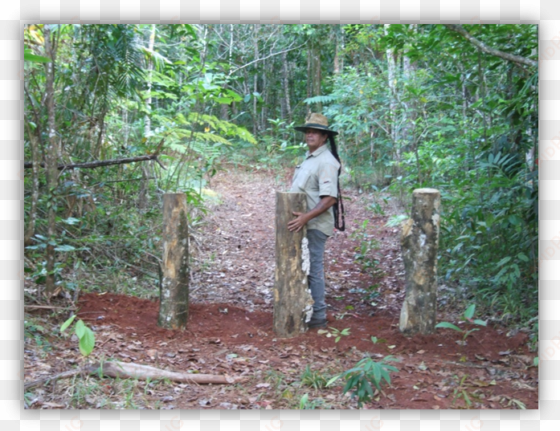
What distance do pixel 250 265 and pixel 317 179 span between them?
Answer: 3.14 meters

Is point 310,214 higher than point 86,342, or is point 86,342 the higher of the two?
point 310,214

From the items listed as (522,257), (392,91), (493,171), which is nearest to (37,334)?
(522,257)

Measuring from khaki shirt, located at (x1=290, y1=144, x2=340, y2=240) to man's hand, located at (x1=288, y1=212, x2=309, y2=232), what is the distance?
0.81 feet

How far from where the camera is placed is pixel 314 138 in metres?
4.54

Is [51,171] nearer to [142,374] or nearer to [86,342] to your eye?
[86,342]

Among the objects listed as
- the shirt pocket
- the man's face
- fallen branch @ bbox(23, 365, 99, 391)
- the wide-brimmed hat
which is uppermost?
the wide-brimmed hat

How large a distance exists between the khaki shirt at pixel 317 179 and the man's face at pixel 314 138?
0.04 m

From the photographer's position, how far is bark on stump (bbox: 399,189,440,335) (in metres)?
4.19

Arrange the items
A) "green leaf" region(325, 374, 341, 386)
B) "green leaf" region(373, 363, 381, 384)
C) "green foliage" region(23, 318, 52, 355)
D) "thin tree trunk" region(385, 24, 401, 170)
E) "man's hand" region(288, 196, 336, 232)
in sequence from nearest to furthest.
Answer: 1. "green leaf" region(373, 363, 381, 384)
2. "green leaf" region(325, 374, 341, 386)
3. "green foliage" region(23, 318, 52, 355)
4. "man's hand" region(288, 196, 336, 232)
5. "thin tree trunk" region(385, 24, 401, 170)

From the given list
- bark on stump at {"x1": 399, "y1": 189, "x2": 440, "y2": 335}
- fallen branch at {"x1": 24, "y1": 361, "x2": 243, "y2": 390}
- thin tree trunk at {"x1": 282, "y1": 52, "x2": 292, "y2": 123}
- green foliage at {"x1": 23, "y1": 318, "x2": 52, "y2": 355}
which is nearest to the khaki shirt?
bark on stump at {"x1": 399, "y1": 189, "x2": 440, "y2": 335}

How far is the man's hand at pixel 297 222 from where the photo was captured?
427cm

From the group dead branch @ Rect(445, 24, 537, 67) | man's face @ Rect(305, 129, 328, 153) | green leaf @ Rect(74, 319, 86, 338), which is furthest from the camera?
man's face @ Rect(305, 129, 328, 153)

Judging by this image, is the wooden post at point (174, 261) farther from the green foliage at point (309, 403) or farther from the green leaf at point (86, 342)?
the green foliage at point (309, 403)

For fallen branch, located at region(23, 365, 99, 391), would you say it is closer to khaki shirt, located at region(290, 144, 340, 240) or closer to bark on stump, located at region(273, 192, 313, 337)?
bark on stump, located at region(273, 192, 313, 337)
